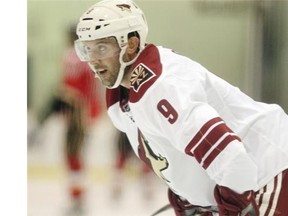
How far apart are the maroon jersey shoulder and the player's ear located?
10 cm

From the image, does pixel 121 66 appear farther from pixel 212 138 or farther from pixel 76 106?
pixel 76 106

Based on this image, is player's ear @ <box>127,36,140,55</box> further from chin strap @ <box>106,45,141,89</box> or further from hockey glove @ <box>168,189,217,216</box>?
hockey glove @ <box>168,189,217,216</box>

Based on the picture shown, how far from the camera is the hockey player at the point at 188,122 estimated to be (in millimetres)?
1187

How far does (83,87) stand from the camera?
7.24 ft

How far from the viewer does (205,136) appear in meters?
1.17

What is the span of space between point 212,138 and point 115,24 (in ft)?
1.34

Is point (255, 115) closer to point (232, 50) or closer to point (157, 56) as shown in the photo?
point (157, 56)

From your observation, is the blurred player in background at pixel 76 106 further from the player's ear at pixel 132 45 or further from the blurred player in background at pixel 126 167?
the player's ear at pixel 132 45

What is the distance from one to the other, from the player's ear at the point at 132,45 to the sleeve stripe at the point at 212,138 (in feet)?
1.16

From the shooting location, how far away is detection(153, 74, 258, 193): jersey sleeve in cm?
117

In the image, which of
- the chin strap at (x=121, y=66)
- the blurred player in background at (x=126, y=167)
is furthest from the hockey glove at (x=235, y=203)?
the blurred player in background at (x=126, y=167)

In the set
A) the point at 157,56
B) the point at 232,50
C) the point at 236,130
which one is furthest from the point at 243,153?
the point at 232,50

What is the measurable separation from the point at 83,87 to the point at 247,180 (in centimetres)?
111
